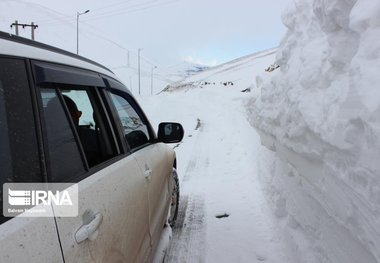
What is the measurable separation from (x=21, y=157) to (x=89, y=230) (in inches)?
18.0

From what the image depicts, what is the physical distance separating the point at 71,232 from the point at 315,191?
2749 mm

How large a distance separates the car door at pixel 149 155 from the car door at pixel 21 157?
1326mm

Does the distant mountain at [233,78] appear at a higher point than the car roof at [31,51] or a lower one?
higher

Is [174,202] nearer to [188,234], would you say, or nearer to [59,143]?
[188,234]

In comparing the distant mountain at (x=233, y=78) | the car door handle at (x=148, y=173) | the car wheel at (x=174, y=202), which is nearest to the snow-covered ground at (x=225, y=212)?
the car wheel at (x=174, y=202)

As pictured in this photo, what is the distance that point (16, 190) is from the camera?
1.50 m

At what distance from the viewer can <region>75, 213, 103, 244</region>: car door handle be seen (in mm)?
1674

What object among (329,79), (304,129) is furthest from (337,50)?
(304,129)

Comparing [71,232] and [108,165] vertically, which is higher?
[108,165]

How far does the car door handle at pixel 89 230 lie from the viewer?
5.49 ft

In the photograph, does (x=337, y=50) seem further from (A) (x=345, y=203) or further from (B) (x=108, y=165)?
(B) (x=108, y=165)

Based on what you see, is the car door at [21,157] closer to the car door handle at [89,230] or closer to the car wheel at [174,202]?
the car door handle at [89,230]

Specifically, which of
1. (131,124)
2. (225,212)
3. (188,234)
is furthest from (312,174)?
(225,212)

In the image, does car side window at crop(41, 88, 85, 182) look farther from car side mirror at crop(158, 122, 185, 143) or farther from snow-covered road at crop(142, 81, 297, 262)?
snow-covered road at crop(142, 81, 297, 262)
